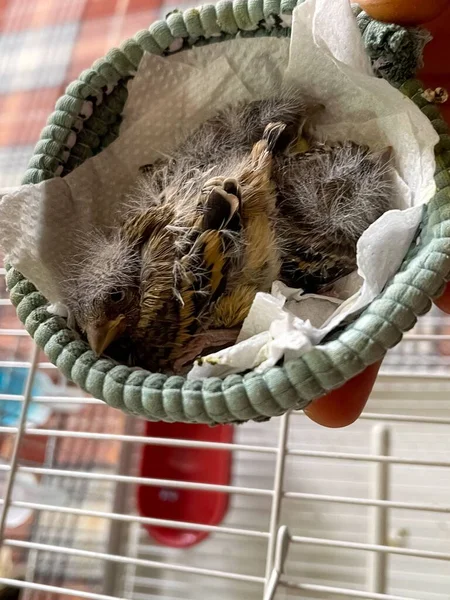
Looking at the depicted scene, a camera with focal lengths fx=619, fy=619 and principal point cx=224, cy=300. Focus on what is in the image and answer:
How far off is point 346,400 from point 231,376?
8 cm

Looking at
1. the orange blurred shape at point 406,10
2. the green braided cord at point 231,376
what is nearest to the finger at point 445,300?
the green braided cord at point 231,376

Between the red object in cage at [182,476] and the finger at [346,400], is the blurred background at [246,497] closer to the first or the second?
the red object in cage at [182,476]

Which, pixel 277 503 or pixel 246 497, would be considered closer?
pixel 277 503

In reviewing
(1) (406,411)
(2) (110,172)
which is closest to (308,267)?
(2) (110,172)

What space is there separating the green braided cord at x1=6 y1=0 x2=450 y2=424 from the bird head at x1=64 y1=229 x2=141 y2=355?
0.7 inches

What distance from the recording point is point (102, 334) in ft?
1.53

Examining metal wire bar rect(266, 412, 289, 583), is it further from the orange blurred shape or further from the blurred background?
the orange blurred shape

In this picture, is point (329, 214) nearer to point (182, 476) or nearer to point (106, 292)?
point (106, 292)

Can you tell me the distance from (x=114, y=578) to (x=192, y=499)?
0.16m

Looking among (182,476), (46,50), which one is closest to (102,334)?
(182,476)

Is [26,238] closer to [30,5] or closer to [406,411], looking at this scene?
[406,411]

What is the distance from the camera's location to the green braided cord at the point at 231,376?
365mm

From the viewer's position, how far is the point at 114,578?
90 centimetres

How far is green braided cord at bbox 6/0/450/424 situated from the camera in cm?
37
